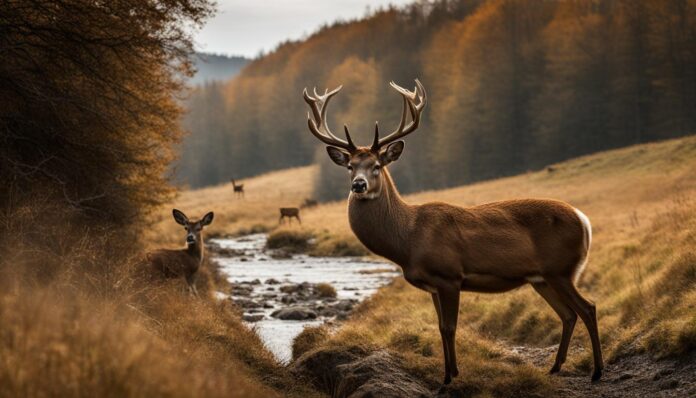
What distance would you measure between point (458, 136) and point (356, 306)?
4118cm

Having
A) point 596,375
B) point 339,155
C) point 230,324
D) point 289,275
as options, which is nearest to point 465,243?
point 339,155

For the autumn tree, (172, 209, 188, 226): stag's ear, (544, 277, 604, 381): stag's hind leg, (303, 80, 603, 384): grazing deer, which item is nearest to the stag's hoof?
(303, 80, 603, 384): grazing deer

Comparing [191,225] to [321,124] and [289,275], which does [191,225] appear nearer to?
[321,124]

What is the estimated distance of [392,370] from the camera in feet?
28.6

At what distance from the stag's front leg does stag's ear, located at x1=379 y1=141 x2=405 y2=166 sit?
1.63 metres

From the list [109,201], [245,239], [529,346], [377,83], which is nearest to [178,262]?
[109,201]

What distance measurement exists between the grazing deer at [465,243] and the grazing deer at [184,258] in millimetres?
5870

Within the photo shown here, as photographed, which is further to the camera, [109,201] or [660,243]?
[109,201]

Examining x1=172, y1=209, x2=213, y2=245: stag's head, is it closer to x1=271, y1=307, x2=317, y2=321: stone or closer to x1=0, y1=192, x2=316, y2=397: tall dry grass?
x1=0, y1=192, x2=316, y2=397: tall dry grass

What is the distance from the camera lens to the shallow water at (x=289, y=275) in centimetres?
1396

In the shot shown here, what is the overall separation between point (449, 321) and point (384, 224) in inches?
50.7

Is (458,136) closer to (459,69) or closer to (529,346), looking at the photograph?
(459,69)

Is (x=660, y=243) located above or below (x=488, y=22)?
below

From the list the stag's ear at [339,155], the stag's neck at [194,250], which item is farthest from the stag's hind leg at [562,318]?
the stag's neck at [194,250]
